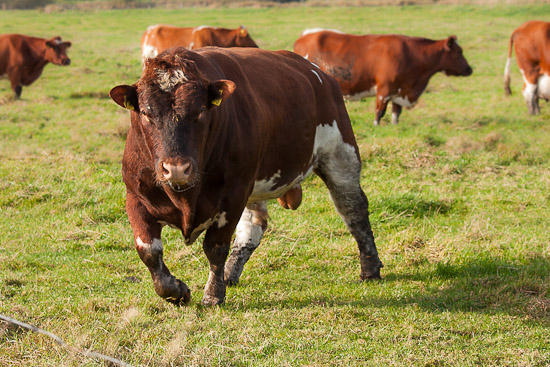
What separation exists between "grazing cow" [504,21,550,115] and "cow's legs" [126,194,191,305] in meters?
10.8

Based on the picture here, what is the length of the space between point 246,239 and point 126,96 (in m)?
2.00

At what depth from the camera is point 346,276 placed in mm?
5641

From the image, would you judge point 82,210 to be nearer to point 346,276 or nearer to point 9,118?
point 346,276

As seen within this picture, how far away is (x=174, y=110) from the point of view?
3.74 m

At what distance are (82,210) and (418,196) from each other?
362 cm

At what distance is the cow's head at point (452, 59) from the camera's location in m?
13.7

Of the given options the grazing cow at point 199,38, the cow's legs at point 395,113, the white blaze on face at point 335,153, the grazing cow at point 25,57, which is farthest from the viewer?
the grazing cow at point 199,38

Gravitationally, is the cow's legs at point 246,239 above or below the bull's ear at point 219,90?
below

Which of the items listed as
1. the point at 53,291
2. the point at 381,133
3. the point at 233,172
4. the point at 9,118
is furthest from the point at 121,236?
the point at 9,118

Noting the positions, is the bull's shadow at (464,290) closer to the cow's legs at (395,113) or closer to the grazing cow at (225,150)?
the grazing cow at (225,150)

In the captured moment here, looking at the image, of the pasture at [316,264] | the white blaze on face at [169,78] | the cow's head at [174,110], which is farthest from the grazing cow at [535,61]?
the white blaze on face at [169,78]

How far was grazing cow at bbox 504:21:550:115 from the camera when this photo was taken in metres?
13.4

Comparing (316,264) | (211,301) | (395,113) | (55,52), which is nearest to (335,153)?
(316,264)

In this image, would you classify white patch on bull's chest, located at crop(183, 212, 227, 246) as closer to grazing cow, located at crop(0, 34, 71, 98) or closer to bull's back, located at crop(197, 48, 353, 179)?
bull's back, located at crop(197, 48, 353, 179)
